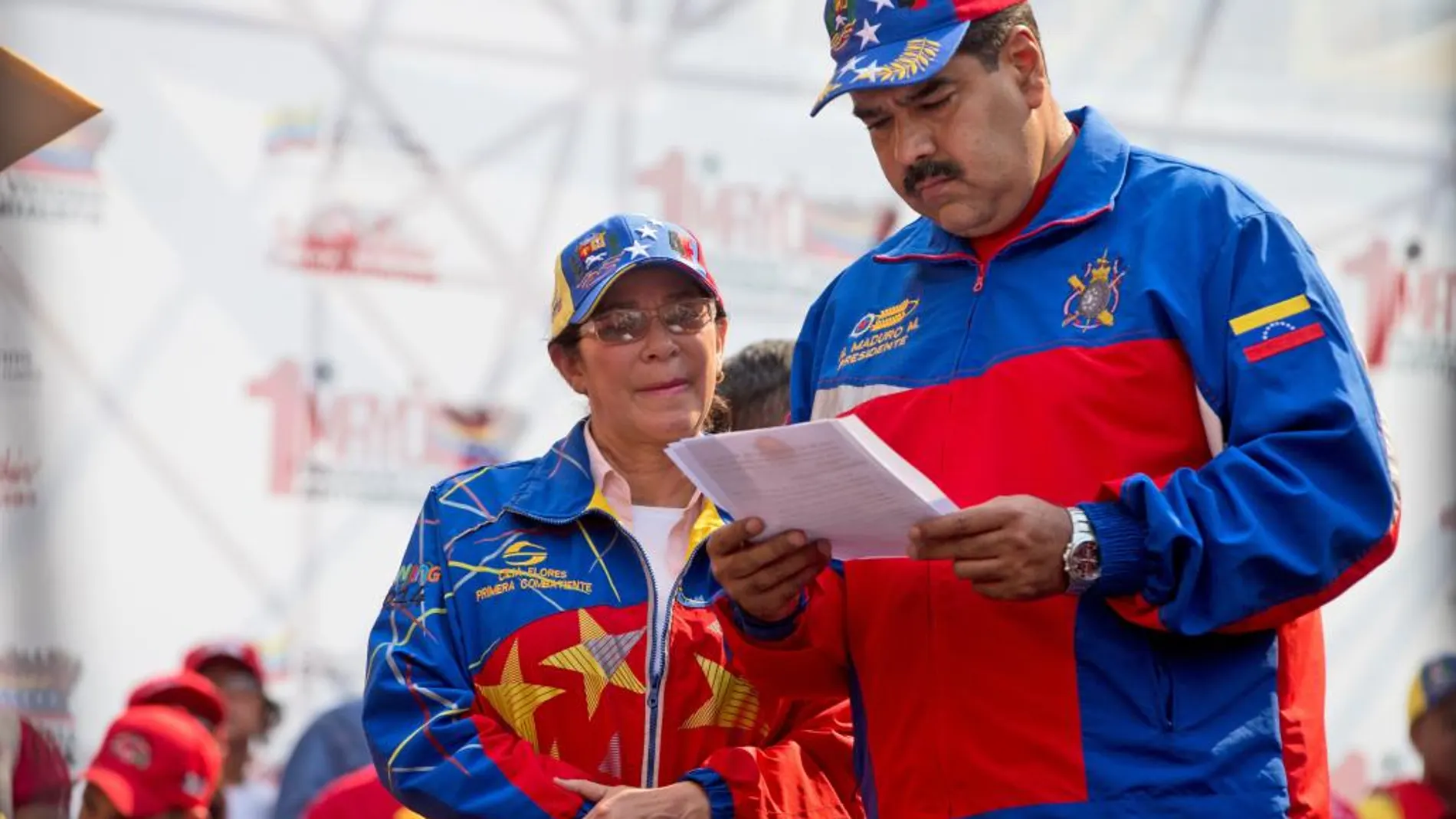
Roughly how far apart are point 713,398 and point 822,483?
3.43 feet

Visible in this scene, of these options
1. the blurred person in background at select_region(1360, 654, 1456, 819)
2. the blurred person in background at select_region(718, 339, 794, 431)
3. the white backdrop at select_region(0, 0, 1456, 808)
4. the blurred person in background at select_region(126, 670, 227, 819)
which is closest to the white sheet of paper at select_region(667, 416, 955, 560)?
the blurred person in background at select_region(718, 339, 794, 431)

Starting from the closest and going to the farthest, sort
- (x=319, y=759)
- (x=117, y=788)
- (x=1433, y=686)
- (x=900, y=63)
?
(x=900, y=63), (x=117, y=788), (x=319, y=759), (x=1433, y=686)

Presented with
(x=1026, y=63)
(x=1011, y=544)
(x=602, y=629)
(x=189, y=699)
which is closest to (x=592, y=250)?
(x=602, y=629)

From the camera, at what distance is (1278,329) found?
2125 millimetres

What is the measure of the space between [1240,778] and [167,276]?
357cm

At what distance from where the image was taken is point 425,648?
9.00 ft

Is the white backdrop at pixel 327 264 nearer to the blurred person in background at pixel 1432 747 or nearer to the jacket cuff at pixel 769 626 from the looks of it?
the blurred person in background at pixel 1432 747

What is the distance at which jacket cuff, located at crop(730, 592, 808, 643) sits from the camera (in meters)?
2.44

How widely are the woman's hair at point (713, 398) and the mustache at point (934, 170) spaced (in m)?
0.67

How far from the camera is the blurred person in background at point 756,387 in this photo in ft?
11.4

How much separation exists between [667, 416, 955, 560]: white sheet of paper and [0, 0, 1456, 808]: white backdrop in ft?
9.64

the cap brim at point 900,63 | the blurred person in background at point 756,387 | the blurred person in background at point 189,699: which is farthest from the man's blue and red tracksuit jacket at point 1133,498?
the blurred person in background at point 189,699

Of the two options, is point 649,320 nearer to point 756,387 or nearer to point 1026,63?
point 756,387

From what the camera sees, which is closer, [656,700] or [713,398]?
[656,700]
